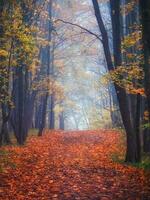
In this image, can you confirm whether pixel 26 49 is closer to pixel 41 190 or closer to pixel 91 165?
pixel 91 165

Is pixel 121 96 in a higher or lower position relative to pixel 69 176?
higher

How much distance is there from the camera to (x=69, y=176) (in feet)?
41.3

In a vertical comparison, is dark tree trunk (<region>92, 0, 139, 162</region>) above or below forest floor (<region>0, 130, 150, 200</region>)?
above

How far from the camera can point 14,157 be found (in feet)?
51.9

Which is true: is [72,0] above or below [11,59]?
above

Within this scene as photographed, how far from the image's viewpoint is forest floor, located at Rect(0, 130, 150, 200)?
10125mm

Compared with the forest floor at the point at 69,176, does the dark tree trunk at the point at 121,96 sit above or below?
above

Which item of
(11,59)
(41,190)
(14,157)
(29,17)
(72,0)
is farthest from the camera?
(72,0)

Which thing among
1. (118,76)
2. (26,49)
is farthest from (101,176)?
(26,49)

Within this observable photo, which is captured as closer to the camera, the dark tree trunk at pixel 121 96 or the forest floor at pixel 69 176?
the forest floor at pixel 69 176

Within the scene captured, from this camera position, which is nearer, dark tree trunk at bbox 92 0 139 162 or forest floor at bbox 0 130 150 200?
forest floor at bbox 0 130 150 200

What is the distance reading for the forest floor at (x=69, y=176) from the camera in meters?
10.1

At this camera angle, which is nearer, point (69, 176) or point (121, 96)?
point (69, 176)

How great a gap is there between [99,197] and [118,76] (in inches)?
239
